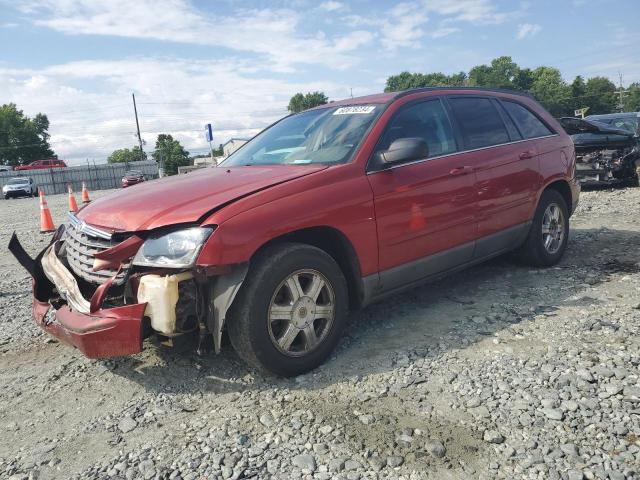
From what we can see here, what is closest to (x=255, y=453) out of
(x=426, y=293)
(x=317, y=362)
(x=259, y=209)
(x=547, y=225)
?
(x=317, y=362)

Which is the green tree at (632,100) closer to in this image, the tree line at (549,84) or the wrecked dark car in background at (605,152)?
the tree line at (549,84)

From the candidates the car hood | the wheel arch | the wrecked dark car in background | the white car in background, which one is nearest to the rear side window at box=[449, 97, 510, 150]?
the wheel arch

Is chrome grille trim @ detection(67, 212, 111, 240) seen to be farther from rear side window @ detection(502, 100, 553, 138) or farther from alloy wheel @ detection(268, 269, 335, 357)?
rear side window @ detection(502, 100, 553, 138)

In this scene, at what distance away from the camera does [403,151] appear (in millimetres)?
3465

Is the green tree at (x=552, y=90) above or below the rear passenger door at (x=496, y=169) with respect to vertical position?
above

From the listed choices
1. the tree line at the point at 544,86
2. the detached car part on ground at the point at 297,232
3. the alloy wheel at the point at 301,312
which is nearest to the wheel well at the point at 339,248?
the detached car part on ground at the point at 297,232

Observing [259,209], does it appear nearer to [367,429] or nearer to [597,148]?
[367,429]

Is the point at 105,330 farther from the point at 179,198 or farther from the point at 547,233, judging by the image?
the point at 547,233

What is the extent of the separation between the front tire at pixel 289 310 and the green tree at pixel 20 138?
2815 inches

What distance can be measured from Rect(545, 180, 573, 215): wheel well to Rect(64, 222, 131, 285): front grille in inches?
168

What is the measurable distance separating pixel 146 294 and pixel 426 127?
251 cm

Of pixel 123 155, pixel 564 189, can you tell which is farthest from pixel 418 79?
pixel 564 189

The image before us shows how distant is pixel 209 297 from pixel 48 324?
3.82 ft

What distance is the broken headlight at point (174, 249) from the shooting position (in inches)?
108
